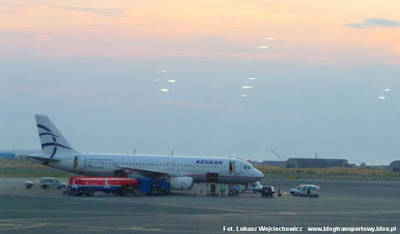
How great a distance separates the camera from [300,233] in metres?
33.2

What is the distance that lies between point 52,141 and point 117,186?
1440 centimetres

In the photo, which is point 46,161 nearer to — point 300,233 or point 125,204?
point 125,204

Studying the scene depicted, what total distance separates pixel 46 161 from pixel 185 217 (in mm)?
36671

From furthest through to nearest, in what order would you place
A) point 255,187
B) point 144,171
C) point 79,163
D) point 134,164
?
point 255,187 → point 134,164 → point 79,163 → point 144,171

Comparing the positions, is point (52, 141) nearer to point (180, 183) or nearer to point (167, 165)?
Result: point (167, 165)

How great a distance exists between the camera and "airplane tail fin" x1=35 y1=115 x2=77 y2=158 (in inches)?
2891

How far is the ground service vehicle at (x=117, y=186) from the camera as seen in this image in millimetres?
59906

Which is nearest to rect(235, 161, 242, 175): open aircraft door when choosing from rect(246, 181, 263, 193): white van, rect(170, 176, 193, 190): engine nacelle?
rect(246, 181, 263, 193): white van

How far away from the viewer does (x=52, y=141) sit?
73.6 metres

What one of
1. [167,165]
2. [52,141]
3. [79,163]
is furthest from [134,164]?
[52,141]

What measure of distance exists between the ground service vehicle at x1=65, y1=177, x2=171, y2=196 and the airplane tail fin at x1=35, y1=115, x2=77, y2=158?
1180 cm

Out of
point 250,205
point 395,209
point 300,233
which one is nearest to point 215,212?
point 250,205

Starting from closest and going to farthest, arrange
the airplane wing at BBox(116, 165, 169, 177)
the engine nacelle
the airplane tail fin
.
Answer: the engine nacelle < the airplane wing at BBox(116, 165, 169, 177) < the airplane tail fin

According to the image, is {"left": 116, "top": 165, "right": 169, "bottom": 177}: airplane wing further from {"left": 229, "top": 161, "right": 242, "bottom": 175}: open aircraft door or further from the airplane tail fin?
{"left": 229, "top": 161, "right": 242, "bottom": 175}: open aircraft door
